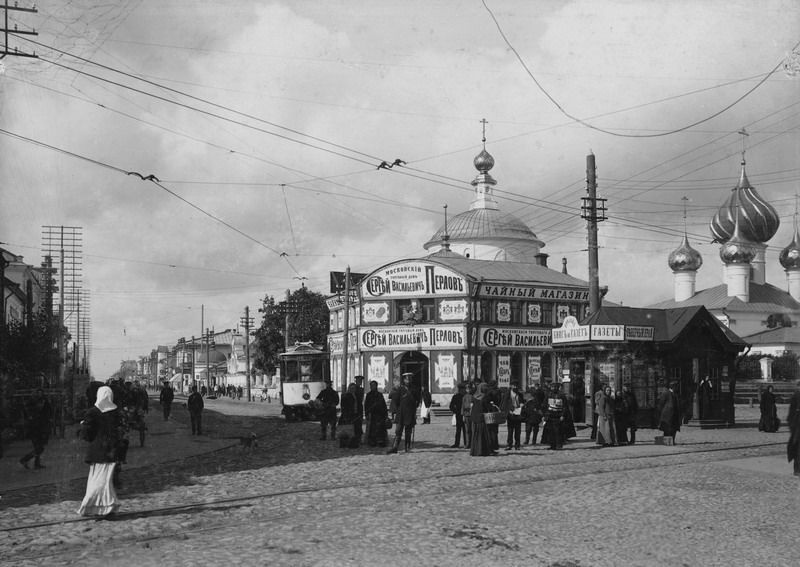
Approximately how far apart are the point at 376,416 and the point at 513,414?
3469mm

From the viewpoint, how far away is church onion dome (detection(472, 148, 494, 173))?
72.0m

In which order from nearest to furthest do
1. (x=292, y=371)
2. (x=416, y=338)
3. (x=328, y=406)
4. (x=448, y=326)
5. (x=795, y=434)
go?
(x=795, y=434)
(x=328, y=406)
(x=292, y=371)
(x=448, y=326)
(x=416, y=338)

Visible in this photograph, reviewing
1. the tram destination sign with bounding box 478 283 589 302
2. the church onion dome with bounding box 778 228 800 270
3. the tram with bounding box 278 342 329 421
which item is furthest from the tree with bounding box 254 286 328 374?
the church onion dome with bounding box 778 228 800 270

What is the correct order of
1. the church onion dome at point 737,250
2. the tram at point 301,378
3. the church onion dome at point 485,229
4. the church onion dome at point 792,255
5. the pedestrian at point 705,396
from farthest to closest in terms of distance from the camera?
the church onion dome at point 792,255, the church onion dome at point 737,250, the church onion dome at point 485,229, the tram at point 301,378, the pedestrian at point 705,396

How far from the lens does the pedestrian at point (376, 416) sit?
19875mm

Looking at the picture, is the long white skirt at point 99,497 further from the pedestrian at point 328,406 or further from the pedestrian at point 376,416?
the pedestrian at point 328,406

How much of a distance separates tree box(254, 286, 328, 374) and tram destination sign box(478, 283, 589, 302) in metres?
22.4

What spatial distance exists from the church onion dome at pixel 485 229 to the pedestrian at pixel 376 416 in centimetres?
4592

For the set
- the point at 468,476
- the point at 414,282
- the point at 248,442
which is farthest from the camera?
the point at 414,282

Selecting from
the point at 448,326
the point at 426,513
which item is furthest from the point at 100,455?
the point at 448,326

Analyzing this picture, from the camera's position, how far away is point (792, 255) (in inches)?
3757

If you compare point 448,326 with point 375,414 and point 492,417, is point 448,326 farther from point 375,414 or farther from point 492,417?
point 492,417

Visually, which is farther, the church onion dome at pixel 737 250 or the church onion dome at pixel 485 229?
the church onion dome at pixel 737 250

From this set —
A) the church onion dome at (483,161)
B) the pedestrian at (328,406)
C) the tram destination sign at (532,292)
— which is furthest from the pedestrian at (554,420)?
the church onion dome at (483,161)
